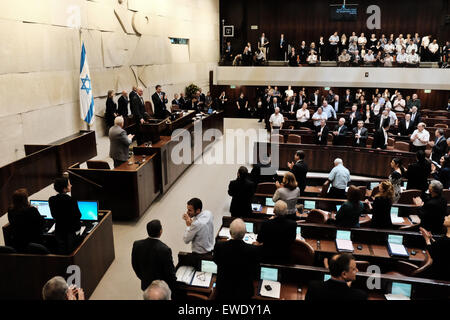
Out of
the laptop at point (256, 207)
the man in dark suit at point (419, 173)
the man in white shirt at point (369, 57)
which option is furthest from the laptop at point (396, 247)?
the man in white shirt at point (369, 57)

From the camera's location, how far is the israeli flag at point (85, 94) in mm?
9244

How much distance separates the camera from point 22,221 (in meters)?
4.15

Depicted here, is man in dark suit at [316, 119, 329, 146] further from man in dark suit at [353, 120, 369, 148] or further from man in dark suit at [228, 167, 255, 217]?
man in dark suit at [228, 167, 255, 217]

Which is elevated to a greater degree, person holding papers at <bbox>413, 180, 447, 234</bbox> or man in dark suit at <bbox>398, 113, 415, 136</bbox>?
man in dark suit at <bbox>398, 113, 415, 136</bbox>

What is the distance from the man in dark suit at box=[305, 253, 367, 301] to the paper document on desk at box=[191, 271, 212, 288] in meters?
1.44

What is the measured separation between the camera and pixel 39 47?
8.12 meters

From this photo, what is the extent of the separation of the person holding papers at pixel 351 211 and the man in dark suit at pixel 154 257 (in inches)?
97.3

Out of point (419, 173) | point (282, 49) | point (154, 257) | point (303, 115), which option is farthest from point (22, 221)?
point (282, 49)

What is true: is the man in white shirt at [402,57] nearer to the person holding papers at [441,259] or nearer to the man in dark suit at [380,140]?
the man in dark suit at [380,140]

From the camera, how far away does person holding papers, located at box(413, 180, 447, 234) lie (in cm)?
488

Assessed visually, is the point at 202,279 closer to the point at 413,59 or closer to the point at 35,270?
the point at 35,270

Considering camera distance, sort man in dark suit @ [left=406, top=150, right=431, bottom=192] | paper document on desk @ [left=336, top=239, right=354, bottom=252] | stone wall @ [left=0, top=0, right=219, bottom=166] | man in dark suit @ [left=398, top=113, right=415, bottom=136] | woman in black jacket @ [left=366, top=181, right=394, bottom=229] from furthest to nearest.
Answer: man in dark suit @ [left=398, top=113, right=415, bottom=136]
stone wall @ [left=0, top=0, right=219, bottom=166]
man in dark suit @ [left=406, top=150, right=431, bottom=192]
woman in black jacket @ [left=366, top=181, right=394, bottom=229]
paper document on desk @ [left=336, top=239, right=354, bottom=252]

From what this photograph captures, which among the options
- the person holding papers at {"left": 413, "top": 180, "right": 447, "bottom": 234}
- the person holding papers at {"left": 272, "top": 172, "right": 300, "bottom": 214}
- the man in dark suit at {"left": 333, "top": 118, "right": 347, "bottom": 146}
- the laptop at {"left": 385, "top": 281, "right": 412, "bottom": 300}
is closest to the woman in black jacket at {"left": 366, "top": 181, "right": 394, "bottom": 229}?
the person holding papers at {"left": 413, "top": 180, "right": 447, "bottom": 234}
